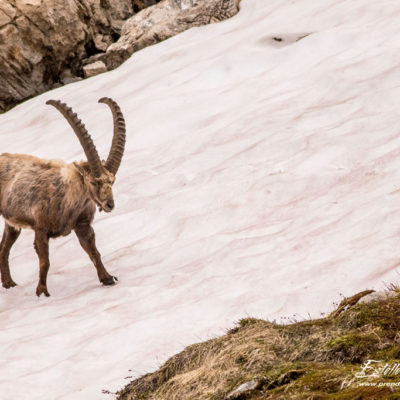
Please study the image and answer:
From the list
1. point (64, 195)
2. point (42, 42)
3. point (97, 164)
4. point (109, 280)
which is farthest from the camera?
point (42, 42)

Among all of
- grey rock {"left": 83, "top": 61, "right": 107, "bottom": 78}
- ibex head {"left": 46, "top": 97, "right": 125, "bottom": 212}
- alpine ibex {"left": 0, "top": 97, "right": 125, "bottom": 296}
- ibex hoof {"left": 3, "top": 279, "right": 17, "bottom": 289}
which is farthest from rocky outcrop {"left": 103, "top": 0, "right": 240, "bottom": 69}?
ibex hoof {"left": 3, "top": 279, "right": 17, "bottom": 289}

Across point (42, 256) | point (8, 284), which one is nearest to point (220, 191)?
point (42, 256)

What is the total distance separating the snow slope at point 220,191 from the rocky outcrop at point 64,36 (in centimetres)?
100

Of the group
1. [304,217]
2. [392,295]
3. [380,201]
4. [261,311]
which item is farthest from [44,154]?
[392,295]

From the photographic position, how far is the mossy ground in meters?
4.66

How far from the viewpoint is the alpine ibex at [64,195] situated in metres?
11.6

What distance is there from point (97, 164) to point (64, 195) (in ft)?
3.09

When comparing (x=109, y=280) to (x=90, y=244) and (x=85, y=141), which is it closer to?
(x=90, y=244)

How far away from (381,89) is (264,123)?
2711mm

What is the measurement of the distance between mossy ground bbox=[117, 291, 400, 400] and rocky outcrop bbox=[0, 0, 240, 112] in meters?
18.9

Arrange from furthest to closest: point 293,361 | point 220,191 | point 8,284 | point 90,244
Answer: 1. point 220,191
2. point 8,284
3. point 90,244
4. point 293,361

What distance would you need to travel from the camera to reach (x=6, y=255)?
12.9m

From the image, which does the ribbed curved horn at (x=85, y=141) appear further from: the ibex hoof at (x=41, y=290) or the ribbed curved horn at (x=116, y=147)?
the ibex hoof at (x=41, y=290)

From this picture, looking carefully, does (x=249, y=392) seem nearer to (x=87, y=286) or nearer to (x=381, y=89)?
(x=87, y=286)
